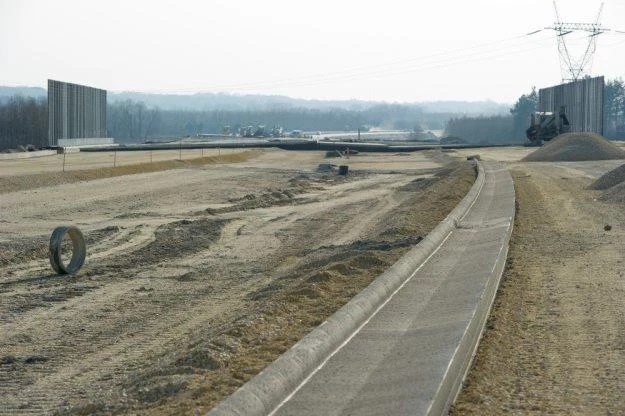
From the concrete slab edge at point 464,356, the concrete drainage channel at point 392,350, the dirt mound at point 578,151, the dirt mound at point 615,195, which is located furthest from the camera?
the dirt mound at point 578,151

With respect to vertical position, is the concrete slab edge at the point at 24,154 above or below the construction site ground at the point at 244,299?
above

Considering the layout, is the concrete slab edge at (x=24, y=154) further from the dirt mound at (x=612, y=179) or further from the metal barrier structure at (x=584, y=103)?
the metal barrier structure at (x=584, y=103)

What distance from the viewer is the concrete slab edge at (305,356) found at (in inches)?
266

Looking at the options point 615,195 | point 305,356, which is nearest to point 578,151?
point 615,195

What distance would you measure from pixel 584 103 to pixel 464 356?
291ft

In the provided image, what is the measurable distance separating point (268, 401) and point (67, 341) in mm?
5277

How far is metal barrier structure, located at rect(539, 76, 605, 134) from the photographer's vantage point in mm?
90500

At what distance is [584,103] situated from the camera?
93.5m

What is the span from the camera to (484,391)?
7938 mm

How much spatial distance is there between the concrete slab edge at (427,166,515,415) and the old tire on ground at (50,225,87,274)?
720 cm

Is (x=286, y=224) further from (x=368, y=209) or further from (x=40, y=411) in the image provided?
(x=40, y=411)

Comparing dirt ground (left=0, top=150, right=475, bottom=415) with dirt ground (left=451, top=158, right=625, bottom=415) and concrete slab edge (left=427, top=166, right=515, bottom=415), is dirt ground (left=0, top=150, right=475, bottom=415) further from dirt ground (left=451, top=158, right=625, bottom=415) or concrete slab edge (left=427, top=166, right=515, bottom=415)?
dirt ground (left=451, top=158, right=625, bottom=415)

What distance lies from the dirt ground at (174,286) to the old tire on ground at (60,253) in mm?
202

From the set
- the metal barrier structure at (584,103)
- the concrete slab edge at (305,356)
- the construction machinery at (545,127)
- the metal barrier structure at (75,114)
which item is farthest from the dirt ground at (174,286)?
the metal barrier structure at (584,103)
